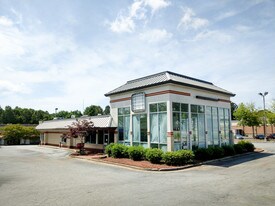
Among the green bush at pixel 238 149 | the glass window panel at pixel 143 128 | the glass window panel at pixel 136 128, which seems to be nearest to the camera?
the glass window panel at pixel 143 128

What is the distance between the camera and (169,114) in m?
20.0

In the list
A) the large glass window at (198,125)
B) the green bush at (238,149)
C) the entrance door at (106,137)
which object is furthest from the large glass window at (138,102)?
the green bush at (238,149)

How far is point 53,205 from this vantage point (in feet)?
27.7

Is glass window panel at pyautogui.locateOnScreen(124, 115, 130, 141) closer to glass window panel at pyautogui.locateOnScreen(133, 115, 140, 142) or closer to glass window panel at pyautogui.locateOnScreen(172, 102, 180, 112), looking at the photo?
glass window panel at pyautogui.locateOnScreen(133, 115, 140, 142)

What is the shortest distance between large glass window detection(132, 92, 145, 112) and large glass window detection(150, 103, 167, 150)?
1.14m

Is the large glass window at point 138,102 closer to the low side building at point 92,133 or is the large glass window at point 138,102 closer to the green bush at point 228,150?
the low side building at point 92,133

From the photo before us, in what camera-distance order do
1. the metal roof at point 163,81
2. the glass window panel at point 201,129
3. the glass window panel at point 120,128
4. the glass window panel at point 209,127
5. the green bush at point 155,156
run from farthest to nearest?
the glass window panel at point 120,128 → the glass window panel at point 209,127 → the glass window panel at point 201,129 → the metal roof at point 163,81 → the green bush at point 155,156

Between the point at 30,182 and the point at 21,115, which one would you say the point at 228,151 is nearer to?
the point at 30,182

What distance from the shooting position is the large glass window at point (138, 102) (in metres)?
22.8

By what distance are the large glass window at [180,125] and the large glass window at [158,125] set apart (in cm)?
88

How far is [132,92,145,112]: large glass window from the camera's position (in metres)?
22.8

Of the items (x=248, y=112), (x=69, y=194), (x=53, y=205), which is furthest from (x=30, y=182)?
(x=248, y=112)

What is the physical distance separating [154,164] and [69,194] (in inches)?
359

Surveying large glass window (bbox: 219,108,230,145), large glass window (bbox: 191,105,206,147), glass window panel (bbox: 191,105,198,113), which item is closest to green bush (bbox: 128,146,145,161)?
large glass window (bbox: 191,105,206,147)
